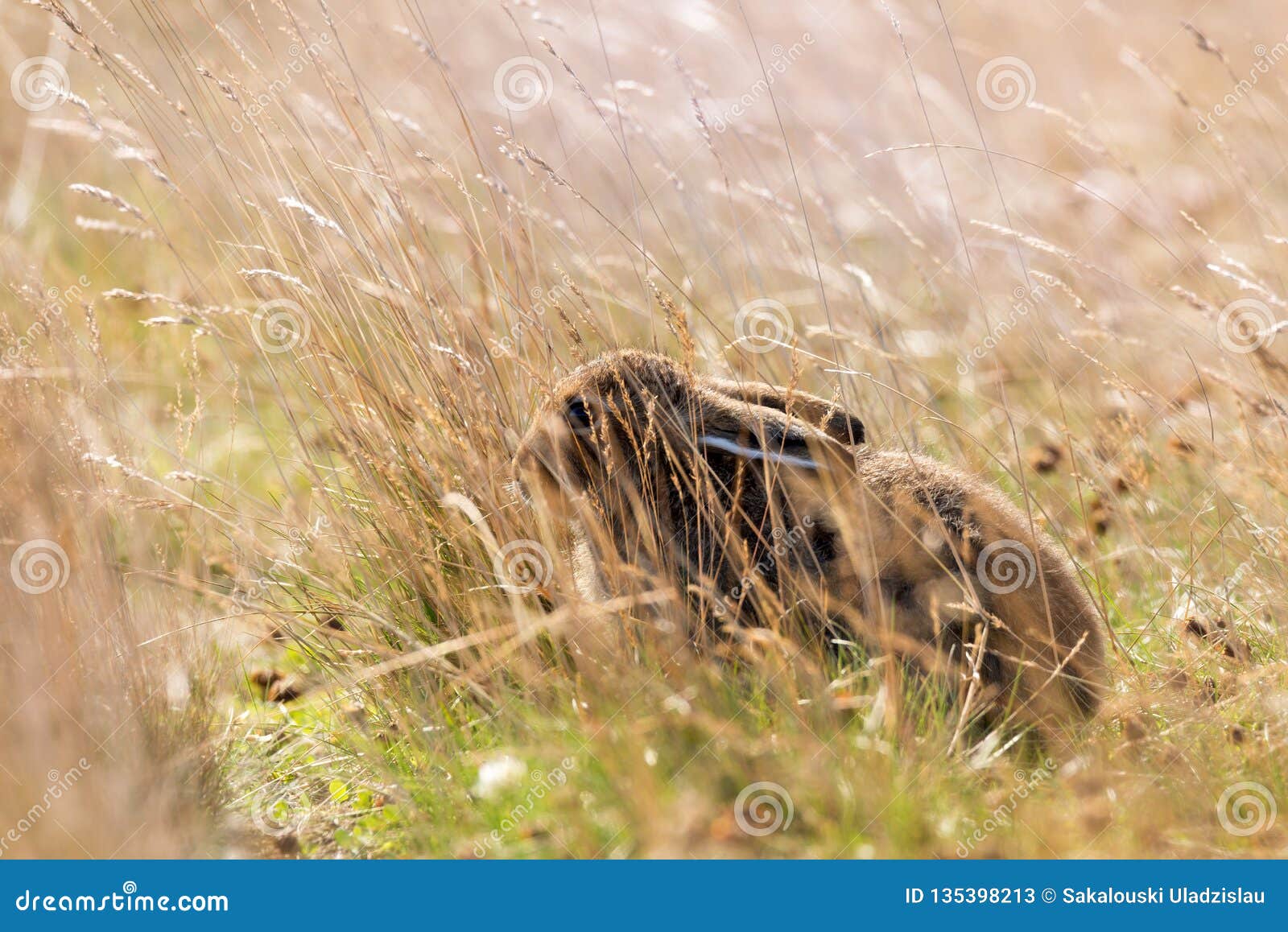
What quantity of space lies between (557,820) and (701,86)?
2699mm

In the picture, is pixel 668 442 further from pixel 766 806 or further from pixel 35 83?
pixel 35 83

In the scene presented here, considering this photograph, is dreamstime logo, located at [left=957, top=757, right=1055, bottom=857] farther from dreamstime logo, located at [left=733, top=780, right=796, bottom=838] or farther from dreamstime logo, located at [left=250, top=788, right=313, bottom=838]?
dreamstime logo, located at [left=250, top=788, right=313, bottom=838]

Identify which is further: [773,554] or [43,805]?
[773,554]

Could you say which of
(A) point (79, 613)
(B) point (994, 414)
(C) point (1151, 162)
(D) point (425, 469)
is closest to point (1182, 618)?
(B) point (994, 414)

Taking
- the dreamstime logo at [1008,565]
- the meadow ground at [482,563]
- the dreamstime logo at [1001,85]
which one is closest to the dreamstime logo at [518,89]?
the meadow ground at [482,563]

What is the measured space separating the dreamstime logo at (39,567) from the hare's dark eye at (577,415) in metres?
1.53

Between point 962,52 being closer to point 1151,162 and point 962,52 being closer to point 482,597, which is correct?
point 1151,162

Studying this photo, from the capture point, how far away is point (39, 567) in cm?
330

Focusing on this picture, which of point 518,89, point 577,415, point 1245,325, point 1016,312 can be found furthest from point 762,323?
point 1245,325

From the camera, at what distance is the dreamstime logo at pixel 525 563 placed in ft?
12.0

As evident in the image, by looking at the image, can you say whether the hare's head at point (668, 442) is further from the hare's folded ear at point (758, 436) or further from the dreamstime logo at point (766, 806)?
the dreamstime logo at point (766, 806)

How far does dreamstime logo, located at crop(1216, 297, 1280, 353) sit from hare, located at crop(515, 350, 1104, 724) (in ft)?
3.23

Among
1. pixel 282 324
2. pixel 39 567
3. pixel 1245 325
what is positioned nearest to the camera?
pixel 39 567

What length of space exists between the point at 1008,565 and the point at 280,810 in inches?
91.4
